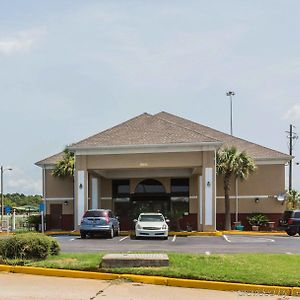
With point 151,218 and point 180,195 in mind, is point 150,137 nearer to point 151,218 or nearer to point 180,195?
point 151,218

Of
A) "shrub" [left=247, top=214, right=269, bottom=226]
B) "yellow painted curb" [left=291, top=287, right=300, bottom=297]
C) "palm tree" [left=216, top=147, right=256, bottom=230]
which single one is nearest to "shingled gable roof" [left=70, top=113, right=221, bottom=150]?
"palm tree" [left=216, top=147, right=256, bottom=230]

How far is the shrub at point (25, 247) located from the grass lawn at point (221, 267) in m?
0.36

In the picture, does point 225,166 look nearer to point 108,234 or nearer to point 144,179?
point 144,179

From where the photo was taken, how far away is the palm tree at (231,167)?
121 feet

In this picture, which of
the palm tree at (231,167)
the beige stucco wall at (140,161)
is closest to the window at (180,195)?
the palm tree at (231,167)

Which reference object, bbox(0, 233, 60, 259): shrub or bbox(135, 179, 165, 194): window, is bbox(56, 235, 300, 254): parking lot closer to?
bbox(0, 233, 60, 259): shrub

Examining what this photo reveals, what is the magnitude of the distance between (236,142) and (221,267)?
30061mm

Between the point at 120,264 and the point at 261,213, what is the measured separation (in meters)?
26.8

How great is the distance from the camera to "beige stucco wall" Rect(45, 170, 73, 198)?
4097 cm

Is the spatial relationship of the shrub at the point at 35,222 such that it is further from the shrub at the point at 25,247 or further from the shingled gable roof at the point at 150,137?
the shrub at the point at 25,247

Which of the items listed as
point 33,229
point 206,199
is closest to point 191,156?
point 206,199

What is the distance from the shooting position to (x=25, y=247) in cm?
1469

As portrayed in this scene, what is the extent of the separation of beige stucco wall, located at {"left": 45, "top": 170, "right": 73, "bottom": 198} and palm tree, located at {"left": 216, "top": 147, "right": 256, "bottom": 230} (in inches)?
455

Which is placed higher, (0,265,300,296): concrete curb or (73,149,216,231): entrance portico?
→ (73,149,216,231): entrance portico
